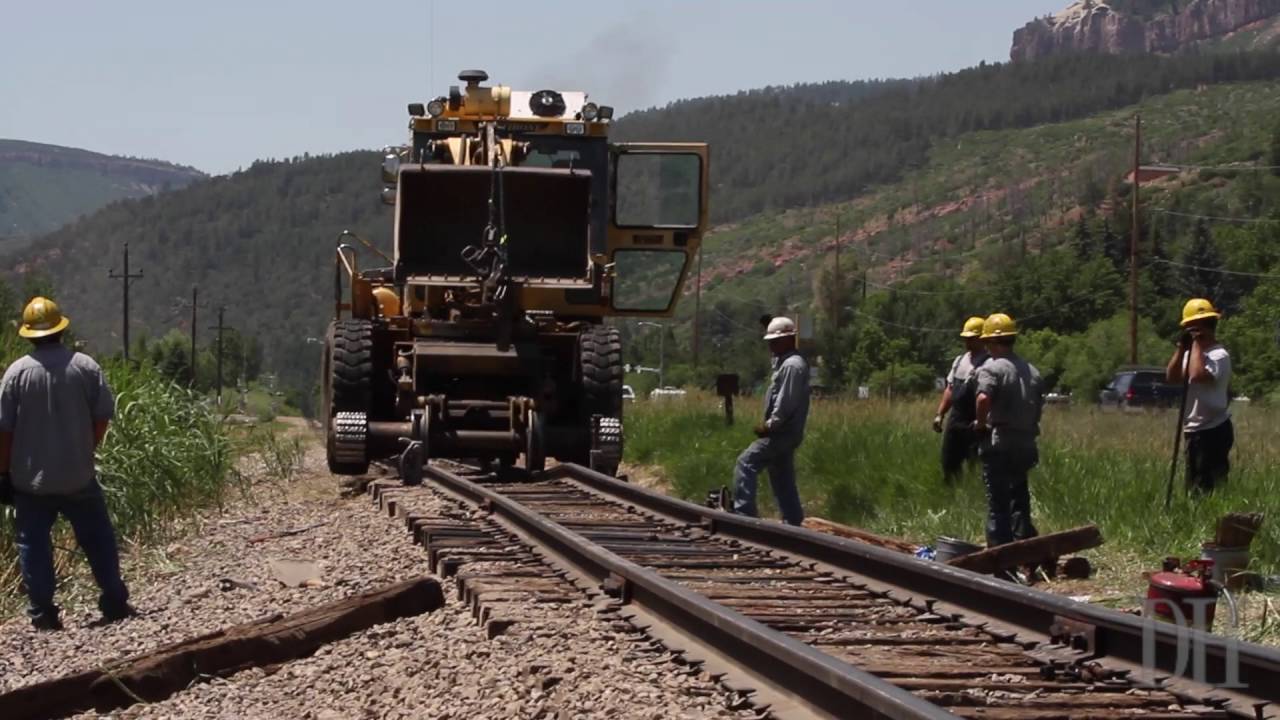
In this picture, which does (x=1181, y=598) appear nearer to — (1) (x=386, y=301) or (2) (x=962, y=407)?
(2) (x=962, y=407)

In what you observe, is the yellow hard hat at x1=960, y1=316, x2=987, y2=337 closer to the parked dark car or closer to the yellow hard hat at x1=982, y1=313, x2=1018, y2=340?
the yellow hard hat at x1=982, y1=313, x2=1018, y2=340

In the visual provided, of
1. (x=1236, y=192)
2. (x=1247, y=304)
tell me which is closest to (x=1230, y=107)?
(x=1236, y=192)

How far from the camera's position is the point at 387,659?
25.1 ft

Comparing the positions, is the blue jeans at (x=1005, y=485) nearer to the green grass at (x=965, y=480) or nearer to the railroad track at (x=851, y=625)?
Result: the green grass at (x=965, y=480)

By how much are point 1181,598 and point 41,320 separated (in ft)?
21.2

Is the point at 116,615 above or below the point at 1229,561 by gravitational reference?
below

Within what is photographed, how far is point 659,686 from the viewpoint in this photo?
6.54m

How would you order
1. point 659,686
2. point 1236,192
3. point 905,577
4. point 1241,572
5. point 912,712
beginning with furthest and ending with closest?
point 1236,192 < point 1241,572 < point 905,577 < point 659,686 < point 912,712

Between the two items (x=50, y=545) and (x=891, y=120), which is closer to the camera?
(x=50, y=545)

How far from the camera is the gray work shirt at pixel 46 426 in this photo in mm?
10055

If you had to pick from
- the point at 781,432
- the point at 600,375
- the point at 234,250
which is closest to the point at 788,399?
the point at 781,432

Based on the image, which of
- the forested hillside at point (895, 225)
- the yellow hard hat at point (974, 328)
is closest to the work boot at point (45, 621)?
the yellow hard hat at point (974, 328)

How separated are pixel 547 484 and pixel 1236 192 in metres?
91.4

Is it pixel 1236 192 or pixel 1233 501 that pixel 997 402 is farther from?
pixel 1236 192
